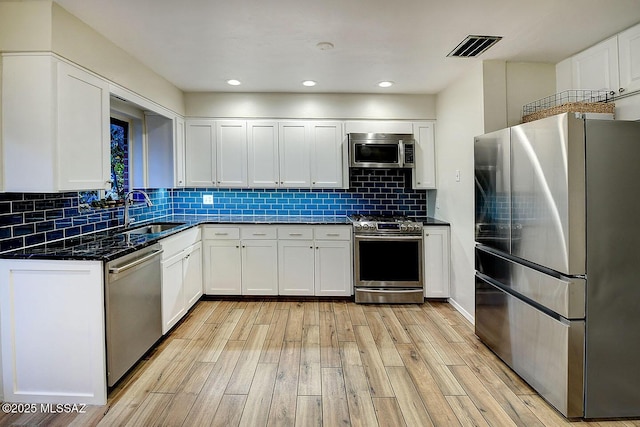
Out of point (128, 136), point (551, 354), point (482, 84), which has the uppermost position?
point (482, 84)

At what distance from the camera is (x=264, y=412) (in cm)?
206

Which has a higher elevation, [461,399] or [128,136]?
[128,136]

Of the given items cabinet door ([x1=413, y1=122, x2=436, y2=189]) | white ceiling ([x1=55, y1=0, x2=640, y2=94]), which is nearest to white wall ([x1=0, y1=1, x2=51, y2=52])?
white ceiling ([x1=55, y1=0, x2=640, y2=94])

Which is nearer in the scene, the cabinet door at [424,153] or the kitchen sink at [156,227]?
the kitchen sink at [156,227]

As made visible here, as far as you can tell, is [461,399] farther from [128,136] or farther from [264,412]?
[128,136]

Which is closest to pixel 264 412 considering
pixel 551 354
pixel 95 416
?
pixel 95 416

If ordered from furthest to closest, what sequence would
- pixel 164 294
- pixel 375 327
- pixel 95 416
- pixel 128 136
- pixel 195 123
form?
pixel 195 123, pixel 128 136, pixel 375 327, pixel 164 294, pixel 95 416

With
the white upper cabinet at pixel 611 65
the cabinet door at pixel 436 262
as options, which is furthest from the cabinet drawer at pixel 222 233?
the white upper cabinet at pixel 611 65

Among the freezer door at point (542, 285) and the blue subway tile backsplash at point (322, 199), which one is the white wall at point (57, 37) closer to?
the blue subway tile backsplash at point (322, 199)

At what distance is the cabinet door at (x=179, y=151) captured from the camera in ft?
13.2

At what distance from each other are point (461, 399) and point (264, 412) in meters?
1.17

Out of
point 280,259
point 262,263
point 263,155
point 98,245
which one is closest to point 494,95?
point 263,155

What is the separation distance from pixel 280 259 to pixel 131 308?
1.84m

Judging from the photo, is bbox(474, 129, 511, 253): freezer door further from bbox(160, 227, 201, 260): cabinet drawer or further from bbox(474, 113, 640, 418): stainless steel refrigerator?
bbox(160, 227, 201, 260): cabinet drawer
